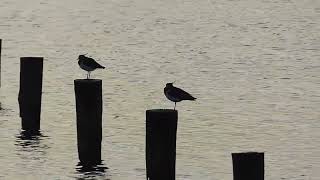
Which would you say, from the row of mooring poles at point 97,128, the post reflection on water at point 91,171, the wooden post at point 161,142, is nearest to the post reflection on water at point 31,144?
the row of mooring poles at point 97,128

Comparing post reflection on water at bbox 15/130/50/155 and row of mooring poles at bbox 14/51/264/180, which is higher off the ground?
row of mooring poles at bbox 14/51/264/180

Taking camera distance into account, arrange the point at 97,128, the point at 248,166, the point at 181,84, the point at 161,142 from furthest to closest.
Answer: the point at 181,84, the point at 97,128, the point at 161,142, the point at 248,166

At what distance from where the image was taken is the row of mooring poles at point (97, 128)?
2019 cm

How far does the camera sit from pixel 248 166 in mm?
20109

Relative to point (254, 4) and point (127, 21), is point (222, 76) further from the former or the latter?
point (254, 4)

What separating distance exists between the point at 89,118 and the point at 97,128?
0.94ft

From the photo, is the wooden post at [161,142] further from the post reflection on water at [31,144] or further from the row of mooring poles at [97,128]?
the post reflection on water at [31,144]

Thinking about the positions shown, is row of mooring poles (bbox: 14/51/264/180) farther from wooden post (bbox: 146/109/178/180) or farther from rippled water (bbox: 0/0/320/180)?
rippled water (bbox: 0/0/320/180)

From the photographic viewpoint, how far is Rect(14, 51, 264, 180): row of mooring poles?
20188 millimetres

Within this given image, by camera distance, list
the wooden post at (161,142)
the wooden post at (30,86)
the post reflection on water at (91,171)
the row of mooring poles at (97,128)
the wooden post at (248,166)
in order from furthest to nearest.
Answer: the wooden post at (30,86)
the post reflection on water at (91,171)
the wooden post at (161,142)
the row of mooring poles at (97,128)
the wooden post at (248,166)

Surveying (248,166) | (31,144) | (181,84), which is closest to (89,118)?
(31,144)

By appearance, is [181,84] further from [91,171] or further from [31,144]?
[91,171]

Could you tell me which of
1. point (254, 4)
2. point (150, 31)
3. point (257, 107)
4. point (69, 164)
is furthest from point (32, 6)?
point (69, 164)

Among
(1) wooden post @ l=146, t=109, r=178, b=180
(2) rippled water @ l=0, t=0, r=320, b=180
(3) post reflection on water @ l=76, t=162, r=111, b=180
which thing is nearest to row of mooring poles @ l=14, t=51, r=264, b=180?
(1) wooden post @ l=146, t=109, r=178, b=180
